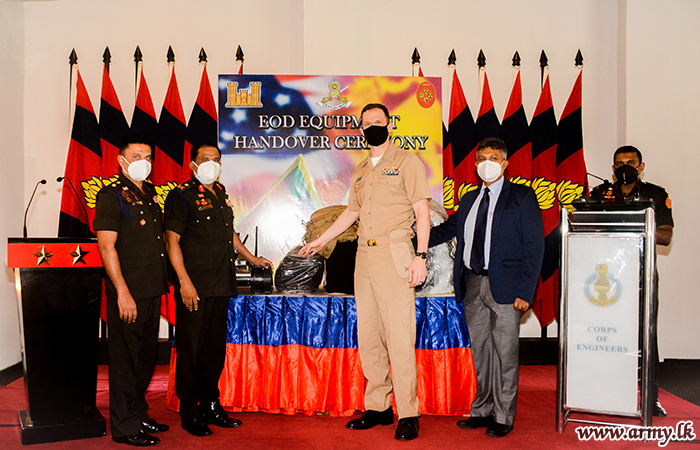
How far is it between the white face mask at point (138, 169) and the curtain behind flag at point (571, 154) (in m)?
3.85

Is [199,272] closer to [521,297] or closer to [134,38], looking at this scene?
[521,297]

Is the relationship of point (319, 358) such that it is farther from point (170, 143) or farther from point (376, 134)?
point (170, 143)

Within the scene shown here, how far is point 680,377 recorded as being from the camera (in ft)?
14.4

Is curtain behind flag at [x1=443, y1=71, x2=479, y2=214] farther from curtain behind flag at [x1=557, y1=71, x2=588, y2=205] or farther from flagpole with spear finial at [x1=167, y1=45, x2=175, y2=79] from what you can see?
flagpole with spear finial at [x1=167, y1=45, x2=175, y2=79]

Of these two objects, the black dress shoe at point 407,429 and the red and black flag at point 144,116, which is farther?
the red and black flag at point 144,116

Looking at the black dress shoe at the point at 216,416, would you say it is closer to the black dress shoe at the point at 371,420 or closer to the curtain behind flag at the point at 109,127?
the black dress shoe at the point at 371,420

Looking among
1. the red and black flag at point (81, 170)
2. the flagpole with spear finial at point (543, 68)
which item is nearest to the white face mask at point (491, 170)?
the flagpole with spear finial at point (543, 68)

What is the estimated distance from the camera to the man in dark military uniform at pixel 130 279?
267 centimetres

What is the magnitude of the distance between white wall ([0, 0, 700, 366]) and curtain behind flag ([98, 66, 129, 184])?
0.21m

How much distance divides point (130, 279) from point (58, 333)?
0.54 m

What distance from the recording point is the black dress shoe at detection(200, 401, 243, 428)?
3.03m

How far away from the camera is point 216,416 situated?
3053mm

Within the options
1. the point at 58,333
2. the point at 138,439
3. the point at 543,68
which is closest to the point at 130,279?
the point at 58,333

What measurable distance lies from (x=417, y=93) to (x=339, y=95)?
700mm
